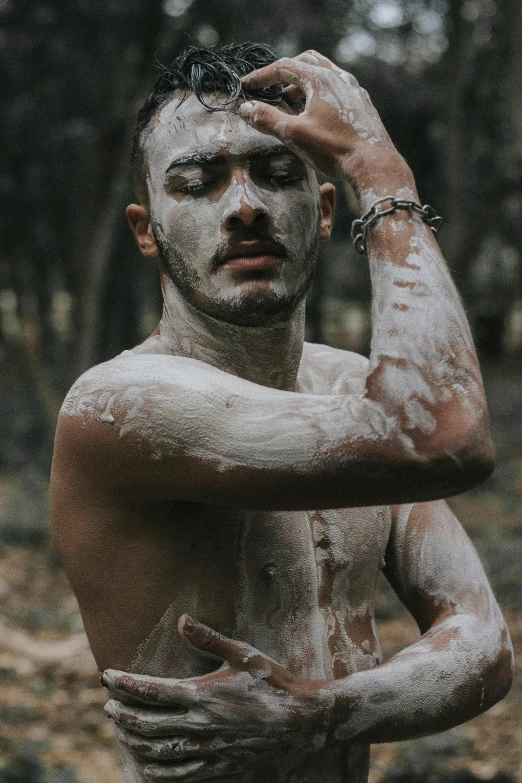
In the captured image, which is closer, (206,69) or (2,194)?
(206,69)

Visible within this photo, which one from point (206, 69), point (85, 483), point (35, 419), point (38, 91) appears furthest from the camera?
point (35, 419)

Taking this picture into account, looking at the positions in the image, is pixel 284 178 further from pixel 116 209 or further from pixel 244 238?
pixel 116 209

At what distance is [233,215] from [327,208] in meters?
0.40

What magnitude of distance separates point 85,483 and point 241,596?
1.39 ft

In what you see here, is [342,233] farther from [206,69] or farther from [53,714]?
[206,69]

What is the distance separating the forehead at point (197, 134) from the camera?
2.38 m

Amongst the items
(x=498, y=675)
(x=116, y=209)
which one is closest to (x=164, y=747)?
(x=498, y=675)

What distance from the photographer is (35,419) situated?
16781mm

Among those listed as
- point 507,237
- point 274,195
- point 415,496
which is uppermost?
point 274,195

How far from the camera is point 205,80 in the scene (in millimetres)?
2480

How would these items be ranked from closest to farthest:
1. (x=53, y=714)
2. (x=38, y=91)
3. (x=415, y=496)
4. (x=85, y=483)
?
(x=415, y=496) → (x=85, y=483) → (x=53, y=714) → (x=38, y=91)

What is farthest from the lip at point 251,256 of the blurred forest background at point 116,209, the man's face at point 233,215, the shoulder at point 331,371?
the blurred forest background at point 116,209

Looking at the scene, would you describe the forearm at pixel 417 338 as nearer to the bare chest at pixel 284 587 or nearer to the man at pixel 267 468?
the man at pixel 267 468

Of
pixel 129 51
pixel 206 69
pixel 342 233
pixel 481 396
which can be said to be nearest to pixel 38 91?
pixel 129 51
